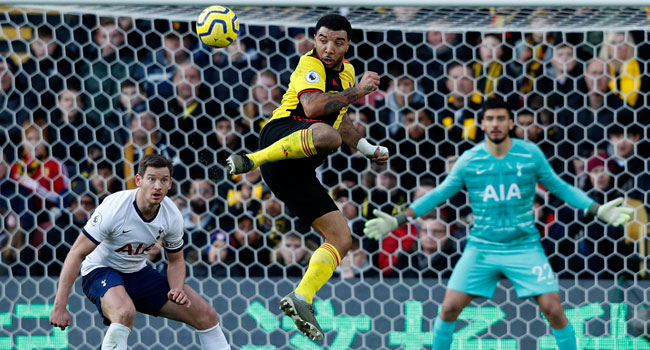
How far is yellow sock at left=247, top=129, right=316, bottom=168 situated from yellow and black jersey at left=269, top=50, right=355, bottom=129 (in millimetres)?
195

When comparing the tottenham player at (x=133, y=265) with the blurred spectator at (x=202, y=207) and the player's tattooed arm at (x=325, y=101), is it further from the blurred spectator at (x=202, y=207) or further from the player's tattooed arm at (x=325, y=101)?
the blurred spectator at (x=202, y=207)

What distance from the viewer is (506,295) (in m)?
6.21

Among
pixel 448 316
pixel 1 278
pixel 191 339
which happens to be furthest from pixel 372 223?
pixel 1 278

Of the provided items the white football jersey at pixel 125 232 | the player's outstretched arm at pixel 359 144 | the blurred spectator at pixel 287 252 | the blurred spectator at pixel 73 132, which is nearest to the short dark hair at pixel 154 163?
the white football jersey at pixel 125 232

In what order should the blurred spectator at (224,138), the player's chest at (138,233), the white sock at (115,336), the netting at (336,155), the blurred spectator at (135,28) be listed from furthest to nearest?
the blurred spectator at (135,28) → the blurred spectator at (224,138) → the netting at (336,155) → the player's chest at (138,233) → the white sock at (115,336)

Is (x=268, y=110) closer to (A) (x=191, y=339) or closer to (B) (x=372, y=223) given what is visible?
(A) (x=191, y=339)

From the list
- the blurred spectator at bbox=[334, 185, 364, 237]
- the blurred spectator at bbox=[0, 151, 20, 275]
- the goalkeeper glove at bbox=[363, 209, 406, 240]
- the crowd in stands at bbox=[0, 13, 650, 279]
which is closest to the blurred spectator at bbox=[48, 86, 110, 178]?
the crowd in stands at bbox=[0, 13, 650, 279]

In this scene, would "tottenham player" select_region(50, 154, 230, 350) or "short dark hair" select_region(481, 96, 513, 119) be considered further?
"short dark hair" select_region(481, 96, 513, 119)

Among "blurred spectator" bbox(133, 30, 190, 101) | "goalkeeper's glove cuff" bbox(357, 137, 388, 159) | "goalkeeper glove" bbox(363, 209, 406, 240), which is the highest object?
"goalkeeper's glove cuff" bbox(357, 137, 388, 159)

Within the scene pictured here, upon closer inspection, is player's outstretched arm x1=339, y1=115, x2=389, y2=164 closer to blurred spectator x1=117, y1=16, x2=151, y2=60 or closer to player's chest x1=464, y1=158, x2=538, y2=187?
player's chest x1=464, y1=158, x2=538, y2=187

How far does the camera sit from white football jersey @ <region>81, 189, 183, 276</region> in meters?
4.77

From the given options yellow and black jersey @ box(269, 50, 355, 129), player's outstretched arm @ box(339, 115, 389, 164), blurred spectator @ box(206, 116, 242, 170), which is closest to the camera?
yellow and black jersey @ box(269, 50, 355, 129)

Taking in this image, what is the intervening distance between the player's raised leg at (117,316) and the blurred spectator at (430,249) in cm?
212

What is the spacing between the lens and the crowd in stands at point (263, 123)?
21.2 ft
